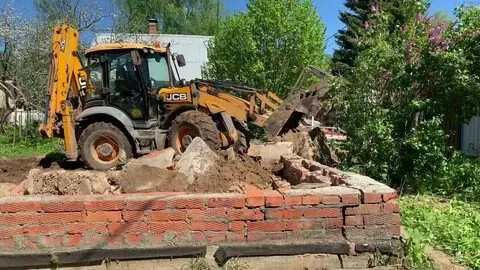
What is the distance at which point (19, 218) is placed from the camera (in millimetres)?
3840

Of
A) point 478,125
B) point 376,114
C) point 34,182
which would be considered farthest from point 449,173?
point 478,125

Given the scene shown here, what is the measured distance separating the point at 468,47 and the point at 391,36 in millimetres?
1320

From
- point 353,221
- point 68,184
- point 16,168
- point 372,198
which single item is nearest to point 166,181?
point 68,184

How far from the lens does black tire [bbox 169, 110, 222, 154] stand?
31.5 feet

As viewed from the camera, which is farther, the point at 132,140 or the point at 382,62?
the point at 132,140

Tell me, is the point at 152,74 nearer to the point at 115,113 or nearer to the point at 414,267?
the point at 115,113

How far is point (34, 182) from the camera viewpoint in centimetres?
512

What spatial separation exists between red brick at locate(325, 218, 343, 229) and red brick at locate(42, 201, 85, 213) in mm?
1862

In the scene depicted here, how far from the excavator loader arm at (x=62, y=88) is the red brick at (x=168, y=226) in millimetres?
7828

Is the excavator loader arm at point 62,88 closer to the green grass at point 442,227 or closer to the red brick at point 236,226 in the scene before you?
the green grass at point 442,227

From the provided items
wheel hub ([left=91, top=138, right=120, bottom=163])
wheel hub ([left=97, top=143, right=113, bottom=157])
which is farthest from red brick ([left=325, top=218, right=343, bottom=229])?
wheel hub ([left=97, top=143, right=113, bottom=157])

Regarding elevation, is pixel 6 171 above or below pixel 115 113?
below

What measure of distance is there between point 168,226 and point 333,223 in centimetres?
128

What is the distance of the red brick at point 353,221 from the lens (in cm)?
409
